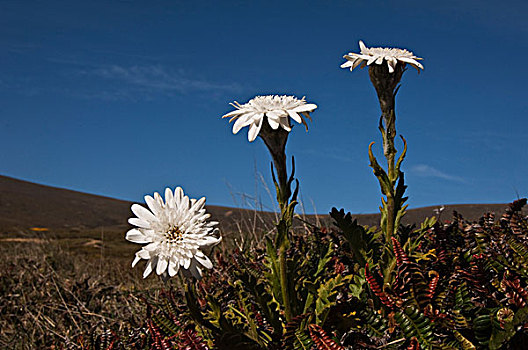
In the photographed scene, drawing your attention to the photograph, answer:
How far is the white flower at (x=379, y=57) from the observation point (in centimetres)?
264

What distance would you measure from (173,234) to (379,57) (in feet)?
4.87

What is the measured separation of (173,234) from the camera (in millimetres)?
2217

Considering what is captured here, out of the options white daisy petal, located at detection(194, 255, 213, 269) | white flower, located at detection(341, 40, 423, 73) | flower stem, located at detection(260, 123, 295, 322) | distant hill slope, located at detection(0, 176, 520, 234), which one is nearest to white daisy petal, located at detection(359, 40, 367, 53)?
white flower, located at detection(341, 40, 423, 73)

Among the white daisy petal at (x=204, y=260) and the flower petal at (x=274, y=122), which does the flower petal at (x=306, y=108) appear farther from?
the white daisy petal at (x=204, y=260)

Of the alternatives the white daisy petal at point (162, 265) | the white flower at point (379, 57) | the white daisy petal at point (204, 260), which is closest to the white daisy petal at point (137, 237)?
the white daisy petal at point (162, 265)

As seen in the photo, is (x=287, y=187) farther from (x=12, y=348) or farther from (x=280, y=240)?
(x=12, y=348)

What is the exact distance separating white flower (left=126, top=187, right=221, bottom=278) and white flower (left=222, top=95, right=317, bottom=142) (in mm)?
426

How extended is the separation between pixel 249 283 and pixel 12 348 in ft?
9.78

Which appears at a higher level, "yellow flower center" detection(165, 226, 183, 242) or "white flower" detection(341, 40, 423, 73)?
"white flower" detection(341, 40, 423, 73)

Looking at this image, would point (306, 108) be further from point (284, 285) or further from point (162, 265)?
point (162, 265)

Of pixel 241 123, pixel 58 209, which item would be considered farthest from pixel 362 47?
pixel 58 209

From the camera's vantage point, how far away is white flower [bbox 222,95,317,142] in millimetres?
2150

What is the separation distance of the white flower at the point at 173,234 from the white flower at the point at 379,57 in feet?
3.93

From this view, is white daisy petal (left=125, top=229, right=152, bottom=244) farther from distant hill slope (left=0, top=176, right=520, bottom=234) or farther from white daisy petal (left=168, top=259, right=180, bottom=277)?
distant hill slope (left=0, top=176, right=520, bottom=234)
